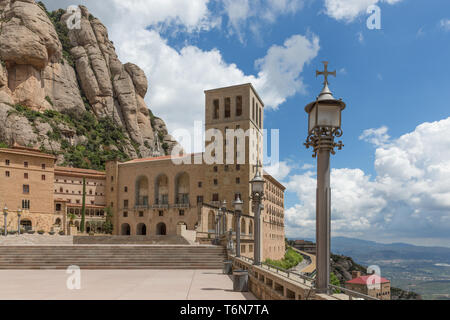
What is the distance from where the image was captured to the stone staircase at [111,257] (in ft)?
74.2

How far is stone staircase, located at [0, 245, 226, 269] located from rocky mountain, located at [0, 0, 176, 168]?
5734 centimetres

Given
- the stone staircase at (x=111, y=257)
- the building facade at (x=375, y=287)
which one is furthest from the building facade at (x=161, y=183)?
the stone staircase at (x=111, y=257)

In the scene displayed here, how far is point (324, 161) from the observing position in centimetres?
670

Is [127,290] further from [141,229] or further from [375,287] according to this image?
[141,229]

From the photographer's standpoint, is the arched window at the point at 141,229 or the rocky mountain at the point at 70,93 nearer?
the arched window at the point at 141,229

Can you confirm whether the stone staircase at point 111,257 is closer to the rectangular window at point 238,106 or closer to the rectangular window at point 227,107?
the rectangular window at point 238,106

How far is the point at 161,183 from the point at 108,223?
1174 centimetres

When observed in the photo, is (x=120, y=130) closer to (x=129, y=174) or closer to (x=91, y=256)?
(x=129, y=174)

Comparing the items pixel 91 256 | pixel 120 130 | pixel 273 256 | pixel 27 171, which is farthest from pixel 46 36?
pixel 91 256

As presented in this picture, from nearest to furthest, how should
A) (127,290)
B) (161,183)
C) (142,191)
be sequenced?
(127,290) → (161,183) → (142,191)

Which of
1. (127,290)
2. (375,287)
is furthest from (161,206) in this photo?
(127,290)

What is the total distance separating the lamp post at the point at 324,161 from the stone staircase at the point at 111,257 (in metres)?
16.8
